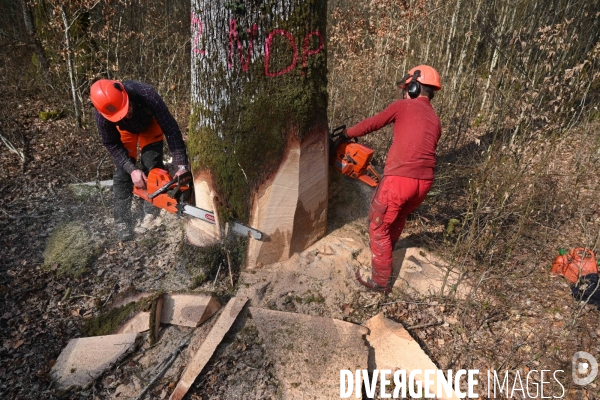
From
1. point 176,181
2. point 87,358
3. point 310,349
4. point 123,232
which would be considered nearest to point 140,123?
point 176,181

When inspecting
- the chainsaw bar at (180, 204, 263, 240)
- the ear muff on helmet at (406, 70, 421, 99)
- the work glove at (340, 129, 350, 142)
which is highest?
the ear muff on helmet at (406, 70, 421, 99)

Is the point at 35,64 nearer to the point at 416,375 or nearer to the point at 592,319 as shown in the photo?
the point at 416,375

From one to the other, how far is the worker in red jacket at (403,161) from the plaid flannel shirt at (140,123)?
152 centimetres

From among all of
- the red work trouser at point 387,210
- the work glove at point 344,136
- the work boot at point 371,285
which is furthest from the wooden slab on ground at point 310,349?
the work glove at point 344,136

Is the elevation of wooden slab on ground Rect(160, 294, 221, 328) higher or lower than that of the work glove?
lower

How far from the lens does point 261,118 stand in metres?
2.28

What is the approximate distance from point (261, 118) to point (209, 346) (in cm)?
146

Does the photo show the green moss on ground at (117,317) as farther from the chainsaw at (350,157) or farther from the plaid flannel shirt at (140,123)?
the chainsaw at (350,157)

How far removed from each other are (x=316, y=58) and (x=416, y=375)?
6.78ft

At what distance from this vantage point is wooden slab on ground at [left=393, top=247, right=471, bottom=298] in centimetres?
280

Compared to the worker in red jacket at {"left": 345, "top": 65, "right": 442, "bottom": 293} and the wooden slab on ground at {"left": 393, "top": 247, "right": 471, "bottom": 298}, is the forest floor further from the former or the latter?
the worker in red jacket at {"left": 345, "top": 65, "right": 442, "bottom": 293}

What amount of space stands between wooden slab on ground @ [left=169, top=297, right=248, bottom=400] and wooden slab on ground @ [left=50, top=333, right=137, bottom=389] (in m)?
0.48

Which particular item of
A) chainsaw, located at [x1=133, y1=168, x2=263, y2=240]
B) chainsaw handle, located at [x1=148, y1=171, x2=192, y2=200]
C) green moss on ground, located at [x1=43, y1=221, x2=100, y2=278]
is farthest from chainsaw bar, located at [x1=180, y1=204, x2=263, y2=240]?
green moss on ground, located at [x1=43, y1=221, x2=100, y2=278]

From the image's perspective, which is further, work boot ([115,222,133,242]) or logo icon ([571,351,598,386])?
work boot ([115,222,133,242])
